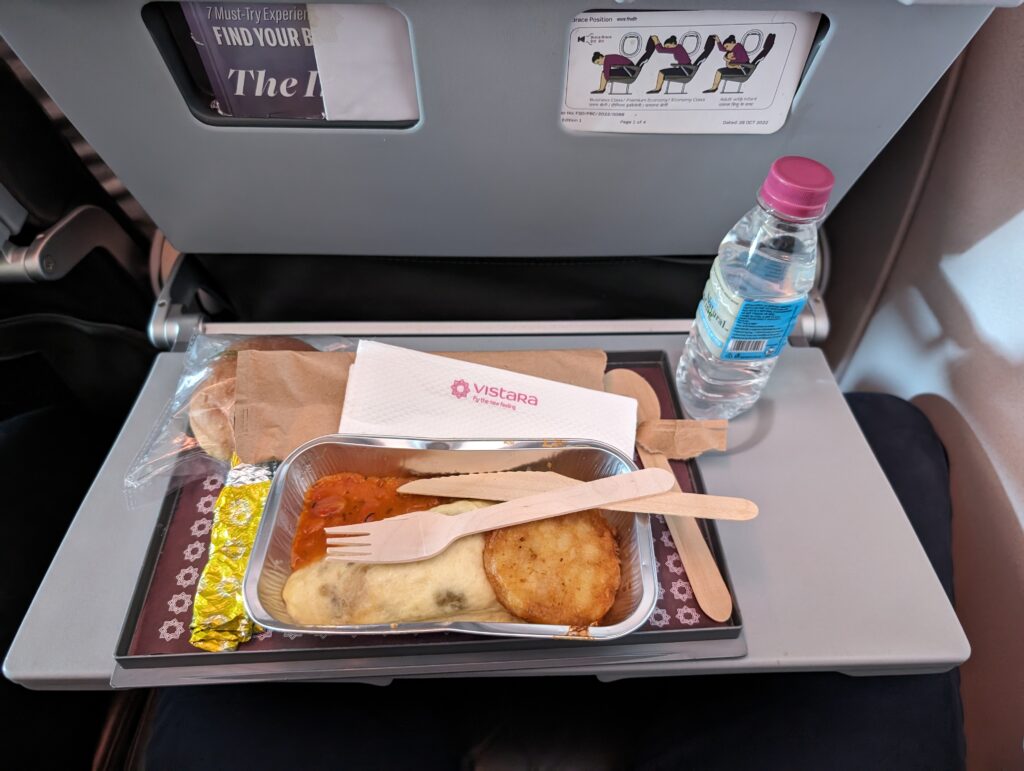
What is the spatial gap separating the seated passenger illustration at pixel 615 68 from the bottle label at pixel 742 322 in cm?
20

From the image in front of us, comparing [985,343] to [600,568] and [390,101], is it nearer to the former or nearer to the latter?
[600,568]

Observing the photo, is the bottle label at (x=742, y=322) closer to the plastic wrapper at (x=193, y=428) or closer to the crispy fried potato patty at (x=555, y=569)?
the crispy fried potato patty at (x=555, y=569)

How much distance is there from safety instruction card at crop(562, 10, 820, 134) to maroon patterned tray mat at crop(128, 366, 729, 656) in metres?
0.38

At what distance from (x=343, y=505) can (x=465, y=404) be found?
16cm

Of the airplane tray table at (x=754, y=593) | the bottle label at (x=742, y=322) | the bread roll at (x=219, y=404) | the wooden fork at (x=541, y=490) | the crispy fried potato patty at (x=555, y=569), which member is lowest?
the airplane tray table at (x=754, y=593)

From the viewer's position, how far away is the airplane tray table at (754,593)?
0.53 m

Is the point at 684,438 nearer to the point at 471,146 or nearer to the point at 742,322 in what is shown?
the point at 742,322

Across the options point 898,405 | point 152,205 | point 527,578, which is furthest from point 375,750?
point 898,405

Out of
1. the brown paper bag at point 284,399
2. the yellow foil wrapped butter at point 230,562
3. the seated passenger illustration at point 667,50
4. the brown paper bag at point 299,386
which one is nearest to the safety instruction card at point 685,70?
the seated passenger illustration at point 667,50

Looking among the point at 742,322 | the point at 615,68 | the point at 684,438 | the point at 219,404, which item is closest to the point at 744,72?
the point at 615,68

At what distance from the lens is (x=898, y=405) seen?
2.82 ft

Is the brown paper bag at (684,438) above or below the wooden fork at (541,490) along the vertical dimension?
below

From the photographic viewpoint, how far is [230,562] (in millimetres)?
560

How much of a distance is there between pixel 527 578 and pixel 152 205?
0.62 metres
